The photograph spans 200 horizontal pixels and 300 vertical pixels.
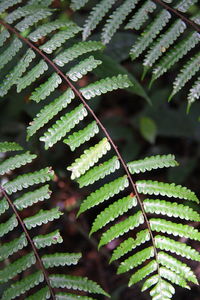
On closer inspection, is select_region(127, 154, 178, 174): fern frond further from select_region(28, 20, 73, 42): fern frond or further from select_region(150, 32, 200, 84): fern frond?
select_region(28, 20, 73, 42): fern frond

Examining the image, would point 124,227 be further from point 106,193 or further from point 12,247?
point 12,247

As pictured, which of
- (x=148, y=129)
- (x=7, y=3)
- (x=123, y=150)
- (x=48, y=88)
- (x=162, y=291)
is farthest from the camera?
(x=123, y=150)

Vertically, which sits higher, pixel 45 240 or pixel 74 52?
pixel 74 52

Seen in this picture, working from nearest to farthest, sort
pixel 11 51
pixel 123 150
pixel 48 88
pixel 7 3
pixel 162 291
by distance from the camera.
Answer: pixel 162 291 → pixel 48 88 → pixel 11 51 → pixel 7 3 → pixel 123 150

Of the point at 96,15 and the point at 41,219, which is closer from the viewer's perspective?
the point at 41,219

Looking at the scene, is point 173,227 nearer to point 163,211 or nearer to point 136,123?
point 163,211

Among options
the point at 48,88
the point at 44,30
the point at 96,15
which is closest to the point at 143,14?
the point at 96,15

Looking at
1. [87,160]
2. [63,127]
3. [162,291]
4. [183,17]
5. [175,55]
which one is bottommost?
[162,291]
